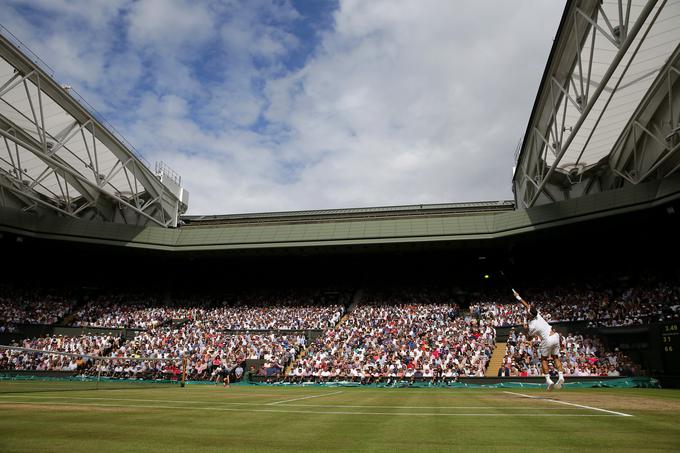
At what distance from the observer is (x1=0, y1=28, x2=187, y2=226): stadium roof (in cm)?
2680

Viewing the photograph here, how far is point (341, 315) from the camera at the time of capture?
130 ft

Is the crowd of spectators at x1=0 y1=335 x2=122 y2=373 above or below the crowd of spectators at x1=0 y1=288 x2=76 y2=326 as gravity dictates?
below

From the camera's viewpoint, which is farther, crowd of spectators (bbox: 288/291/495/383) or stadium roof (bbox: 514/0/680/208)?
crowd of spectators (bbox: 288/291/495/383)

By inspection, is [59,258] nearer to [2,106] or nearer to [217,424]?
[2,106]

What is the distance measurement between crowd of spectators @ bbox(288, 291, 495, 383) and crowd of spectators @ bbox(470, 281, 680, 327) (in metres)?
2.48

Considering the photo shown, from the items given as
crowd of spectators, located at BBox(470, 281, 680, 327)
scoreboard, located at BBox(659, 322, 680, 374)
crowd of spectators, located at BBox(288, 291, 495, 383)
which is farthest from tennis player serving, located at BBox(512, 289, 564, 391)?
crowd of spectators, located at BBox(470, 281, 680, 327)

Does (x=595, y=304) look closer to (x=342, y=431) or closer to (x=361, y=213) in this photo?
(x=361, y=213)

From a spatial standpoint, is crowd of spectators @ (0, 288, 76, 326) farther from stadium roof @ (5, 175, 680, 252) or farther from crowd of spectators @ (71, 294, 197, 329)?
stadium roof @ (5, 175, 680, 252)

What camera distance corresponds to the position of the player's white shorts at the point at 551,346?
13305 millimetres

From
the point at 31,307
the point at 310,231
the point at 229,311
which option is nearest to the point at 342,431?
the point at 310,231

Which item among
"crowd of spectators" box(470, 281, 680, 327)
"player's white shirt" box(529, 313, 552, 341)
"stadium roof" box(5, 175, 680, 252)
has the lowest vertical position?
"player's white shirt" box(529, 313, 552, 341)

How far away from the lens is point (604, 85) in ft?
59.6

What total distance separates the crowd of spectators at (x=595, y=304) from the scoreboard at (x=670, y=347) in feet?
2.12

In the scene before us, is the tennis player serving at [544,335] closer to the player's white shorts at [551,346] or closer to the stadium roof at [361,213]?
the player's white shorts at [551,346]
